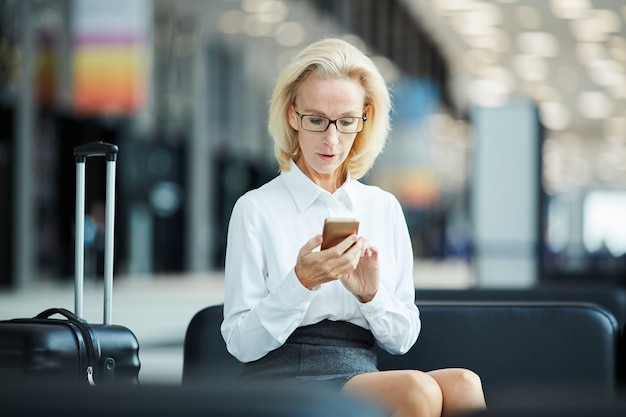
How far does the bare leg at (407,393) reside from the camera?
228cm

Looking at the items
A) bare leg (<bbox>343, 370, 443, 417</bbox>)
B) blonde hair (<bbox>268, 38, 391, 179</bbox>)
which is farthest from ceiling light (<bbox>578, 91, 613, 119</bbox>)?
bare leg (<bbox>343, 370, 443, 417</bbox>)

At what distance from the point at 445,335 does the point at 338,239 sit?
3.69ft

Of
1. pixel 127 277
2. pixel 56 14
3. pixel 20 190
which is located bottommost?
pixel 127 277

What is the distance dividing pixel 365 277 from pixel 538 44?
26.5 metres

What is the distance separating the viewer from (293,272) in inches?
97.1

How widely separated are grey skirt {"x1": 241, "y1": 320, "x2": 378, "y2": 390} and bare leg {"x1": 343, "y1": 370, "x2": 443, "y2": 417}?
0.70 feet

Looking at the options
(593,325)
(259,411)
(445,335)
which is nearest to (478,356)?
(445,335)

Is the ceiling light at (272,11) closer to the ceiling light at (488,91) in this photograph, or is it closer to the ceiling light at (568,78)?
the ceiling light at (568,78)

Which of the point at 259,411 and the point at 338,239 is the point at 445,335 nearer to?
the point at 338,239

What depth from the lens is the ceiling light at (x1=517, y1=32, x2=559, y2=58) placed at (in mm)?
26891

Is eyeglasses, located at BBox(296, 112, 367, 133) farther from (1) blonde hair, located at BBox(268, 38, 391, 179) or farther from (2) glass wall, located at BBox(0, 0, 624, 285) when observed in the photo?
(2) glass wall, located at BBox(0, 0, 624, 285)

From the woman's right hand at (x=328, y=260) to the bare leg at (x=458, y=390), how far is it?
0.32m

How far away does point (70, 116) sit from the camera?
2014 centimetres

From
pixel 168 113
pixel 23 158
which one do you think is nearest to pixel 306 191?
pixel 23 158
